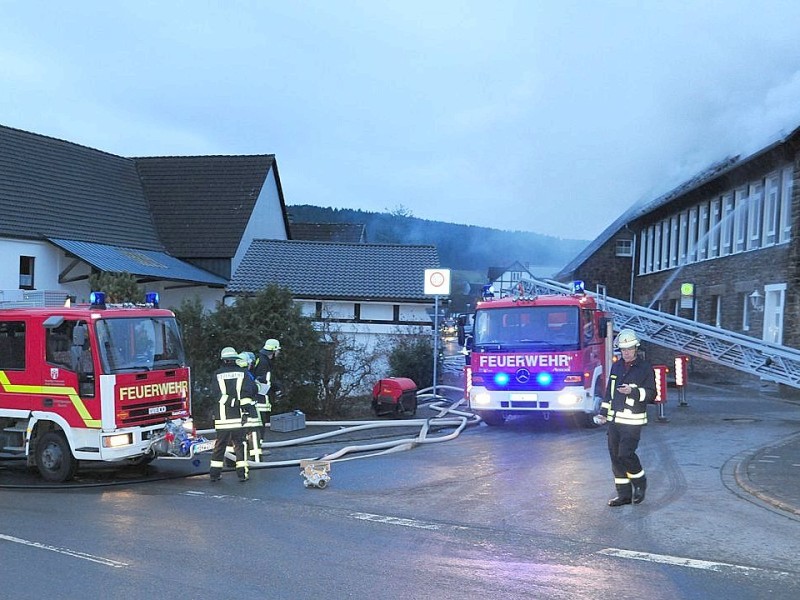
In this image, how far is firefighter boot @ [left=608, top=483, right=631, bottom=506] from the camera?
7957 millimetres

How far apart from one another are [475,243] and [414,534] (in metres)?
58.7

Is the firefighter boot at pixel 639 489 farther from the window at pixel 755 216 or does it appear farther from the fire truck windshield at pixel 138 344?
the window at pixel 755 216

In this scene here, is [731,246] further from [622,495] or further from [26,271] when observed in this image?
[26,271]

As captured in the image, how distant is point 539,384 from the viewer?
13766 mm

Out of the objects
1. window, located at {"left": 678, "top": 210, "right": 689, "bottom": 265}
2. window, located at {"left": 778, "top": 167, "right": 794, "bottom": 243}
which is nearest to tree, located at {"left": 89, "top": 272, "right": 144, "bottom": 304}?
window, located at {"left": 778, "top": 167, "right": 794, "bottom": 243}

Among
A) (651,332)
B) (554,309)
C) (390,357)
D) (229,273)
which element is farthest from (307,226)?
(554,309)

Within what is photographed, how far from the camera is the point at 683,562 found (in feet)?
19.6

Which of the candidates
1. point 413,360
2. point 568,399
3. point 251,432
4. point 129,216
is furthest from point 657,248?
point 251,432

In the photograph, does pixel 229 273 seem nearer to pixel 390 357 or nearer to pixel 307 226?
pixel 390 357

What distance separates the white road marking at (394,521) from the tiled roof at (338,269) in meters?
20.1

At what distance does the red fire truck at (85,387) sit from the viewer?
9461mm

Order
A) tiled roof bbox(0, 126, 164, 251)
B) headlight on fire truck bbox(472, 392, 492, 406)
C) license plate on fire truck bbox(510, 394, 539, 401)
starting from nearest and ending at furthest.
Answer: license plate on fire truck bbox(510, 394, 539, 401) → headlight on fire truck bbox(472, 392, 492, 406) → tiled roof bbox(0, 126, 164, 251)

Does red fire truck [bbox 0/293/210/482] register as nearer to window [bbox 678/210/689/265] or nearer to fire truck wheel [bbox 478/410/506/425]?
fire truck wheel [bbox 478/410/506/425]

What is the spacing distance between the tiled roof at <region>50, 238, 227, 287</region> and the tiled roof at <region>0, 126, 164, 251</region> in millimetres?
867
